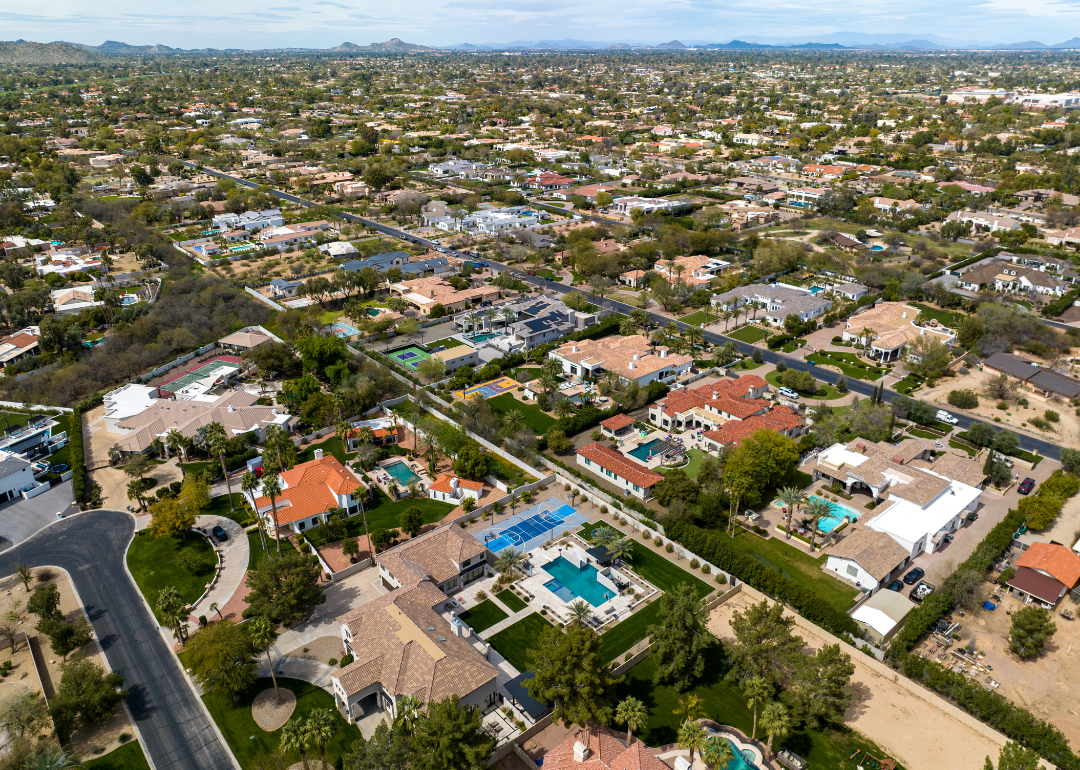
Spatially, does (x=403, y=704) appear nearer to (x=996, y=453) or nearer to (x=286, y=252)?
(x=996, y=453)

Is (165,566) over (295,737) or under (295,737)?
under

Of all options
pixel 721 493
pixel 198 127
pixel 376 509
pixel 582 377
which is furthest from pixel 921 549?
pixel 198 127

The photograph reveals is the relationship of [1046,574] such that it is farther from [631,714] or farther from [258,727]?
[258,727]

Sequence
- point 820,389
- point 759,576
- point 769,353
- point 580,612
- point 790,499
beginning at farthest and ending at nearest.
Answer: point 769,353 → point 820,389 → point 790,499 → point 759,576 → point 580,612

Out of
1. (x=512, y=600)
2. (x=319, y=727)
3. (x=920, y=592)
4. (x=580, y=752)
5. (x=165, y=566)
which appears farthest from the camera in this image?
(x=165, y=566)

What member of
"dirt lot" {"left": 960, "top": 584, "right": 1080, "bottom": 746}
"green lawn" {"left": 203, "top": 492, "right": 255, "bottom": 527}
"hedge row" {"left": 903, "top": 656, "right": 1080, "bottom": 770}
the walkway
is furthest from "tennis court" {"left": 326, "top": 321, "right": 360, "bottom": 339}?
"dirt lot" {"left": 960, "top": 584, "right": 1080, "bottom": 746}

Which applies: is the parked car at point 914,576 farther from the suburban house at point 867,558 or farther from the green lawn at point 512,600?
the green lawn at point 512,600

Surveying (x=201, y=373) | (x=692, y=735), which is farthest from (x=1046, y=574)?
(x=201, y=373)
